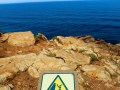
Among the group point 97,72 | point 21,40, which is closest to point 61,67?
point 97,72

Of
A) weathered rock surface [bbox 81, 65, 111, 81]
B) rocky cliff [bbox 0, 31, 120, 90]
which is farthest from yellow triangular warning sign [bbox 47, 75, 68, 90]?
weathered rock surface [bbox 81, 65, 111, 81]

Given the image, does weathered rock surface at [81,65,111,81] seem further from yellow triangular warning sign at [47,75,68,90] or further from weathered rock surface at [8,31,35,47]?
yellow triangular warning sign at [47,75,68,90]

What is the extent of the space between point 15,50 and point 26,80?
691cm

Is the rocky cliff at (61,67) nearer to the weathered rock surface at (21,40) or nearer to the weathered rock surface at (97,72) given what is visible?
the weathered rock surface at (97,72)

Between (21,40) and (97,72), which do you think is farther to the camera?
(21,40)

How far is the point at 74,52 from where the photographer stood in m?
19.0

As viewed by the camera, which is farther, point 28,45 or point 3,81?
point 28,45

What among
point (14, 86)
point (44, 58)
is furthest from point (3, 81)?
point (44, 58)

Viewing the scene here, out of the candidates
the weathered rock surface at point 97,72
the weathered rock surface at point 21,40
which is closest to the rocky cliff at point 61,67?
the weathered rock surface at point 97,72

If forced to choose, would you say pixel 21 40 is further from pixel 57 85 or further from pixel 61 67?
pixel 57 85

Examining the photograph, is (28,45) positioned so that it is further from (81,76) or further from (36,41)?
(81,76)

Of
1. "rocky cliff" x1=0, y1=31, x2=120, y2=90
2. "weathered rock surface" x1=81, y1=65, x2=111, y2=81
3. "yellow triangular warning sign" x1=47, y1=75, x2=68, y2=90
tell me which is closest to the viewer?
"yellow triangular warning sign" x1=47, y1=75, x2=68, y2=90

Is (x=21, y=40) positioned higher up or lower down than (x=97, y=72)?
lower down

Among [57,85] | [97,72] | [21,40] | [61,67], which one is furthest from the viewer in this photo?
[21,40]
